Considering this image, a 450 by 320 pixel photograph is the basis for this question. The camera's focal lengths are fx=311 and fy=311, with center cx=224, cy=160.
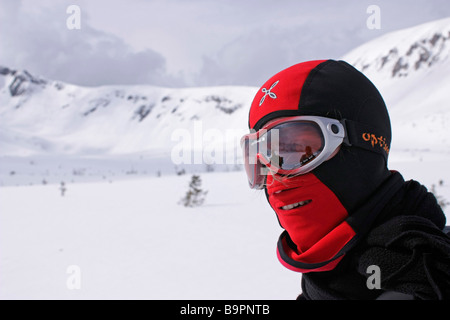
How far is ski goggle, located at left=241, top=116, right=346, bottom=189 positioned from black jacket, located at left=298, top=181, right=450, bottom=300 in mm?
304

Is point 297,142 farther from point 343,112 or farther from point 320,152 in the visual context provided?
point 343,112

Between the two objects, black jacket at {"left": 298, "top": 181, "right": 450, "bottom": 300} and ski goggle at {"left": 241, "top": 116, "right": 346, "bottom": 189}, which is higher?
ski goggle at {"left": 241, "top": 116, "right": 346, "bottom": 189}

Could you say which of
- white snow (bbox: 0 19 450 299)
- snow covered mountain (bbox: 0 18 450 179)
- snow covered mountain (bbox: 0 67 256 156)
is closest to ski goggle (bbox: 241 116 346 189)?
white snow (bbox: 0 19 450 299)

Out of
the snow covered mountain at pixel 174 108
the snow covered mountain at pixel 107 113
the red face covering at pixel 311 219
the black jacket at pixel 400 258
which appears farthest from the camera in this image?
the snow covered mountain at pixel 107 113

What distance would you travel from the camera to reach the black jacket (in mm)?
899

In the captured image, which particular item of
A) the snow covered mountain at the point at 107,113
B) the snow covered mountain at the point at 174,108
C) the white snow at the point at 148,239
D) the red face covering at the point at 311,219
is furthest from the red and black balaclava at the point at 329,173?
the snow covered mountain at the point at 107,113

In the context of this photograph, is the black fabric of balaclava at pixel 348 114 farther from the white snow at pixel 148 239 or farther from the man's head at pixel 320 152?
the white snow at pixel 148 239

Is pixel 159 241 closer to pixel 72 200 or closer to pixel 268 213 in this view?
pixel 268 213

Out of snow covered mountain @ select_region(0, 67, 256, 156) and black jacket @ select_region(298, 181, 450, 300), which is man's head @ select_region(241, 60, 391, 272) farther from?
snow covered mountain @ select_region(0, 67, 256, 156)

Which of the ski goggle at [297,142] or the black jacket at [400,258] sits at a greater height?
the ski goggle at [297,142]

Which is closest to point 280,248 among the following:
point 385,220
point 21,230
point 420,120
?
point 385,220

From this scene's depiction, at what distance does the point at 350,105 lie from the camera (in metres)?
1.24

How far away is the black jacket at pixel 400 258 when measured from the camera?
899mm

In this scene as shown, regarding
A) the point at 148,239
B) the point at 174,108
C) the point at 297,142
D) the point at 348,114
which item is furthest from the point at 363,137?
the point at 174,108
